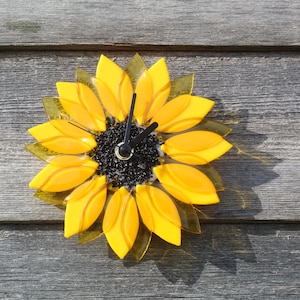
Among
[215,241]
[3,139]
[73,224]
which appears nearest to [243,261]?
[215,241]

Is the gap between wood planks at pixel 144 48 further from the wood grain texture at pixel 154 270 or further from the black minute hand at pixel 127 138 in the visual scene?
the wood grain texture at pixel 154 270

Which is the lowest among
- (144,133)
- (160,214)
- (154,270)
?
(154,270)

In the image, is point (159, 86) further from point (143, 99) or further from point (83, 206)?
point (83, 206)

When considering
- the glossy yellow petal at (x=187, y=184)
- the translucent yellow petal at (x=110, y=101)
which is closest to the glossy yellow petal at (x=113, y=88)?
the translucent yellow petal at (x=110, y=101)

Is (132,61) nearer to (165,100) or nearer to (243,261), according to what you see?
(165,100)

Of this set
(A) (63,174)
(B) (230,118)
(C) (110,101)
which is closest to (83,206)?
(A) (63,174)

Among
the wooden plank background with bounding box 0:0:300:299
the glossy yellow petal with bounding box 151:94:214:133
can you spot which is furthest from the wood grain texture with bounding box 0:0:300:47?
the glossy yellow petal with bounding box 151:94:214:133

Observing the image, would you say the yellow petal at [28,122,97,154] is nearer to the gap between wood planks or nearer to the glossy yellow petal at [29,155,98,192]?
the glossy yellow petal at [29,155,98,192]

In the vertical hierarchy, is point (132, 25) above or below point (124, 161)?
above
